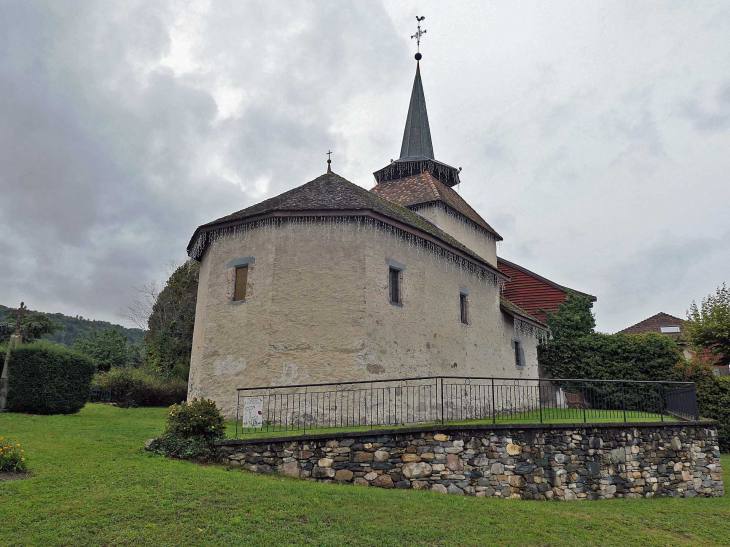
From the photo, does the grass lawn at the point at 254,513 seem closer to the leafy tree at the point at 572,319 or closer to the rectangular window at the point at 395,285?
the rectangular window at the point at 395,285

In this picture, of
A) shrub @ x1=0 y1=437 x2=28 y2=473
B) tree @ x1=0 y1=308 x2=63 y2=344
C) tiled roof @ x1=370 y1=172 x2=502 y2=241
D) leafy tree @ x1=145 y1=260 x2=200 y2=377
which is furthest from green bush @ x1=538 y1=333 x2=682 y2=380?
tree @ x1=0 y1=308 x2=63 y2=344

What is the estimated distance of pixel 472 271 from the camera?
61.2ft

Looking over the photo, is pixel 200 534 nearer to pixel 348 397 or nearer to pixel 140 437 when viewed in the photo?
pixel 140 437

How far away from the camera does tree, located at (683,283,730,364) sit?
2250 centimetres

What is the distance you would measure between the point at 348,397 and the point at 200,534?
22.6 feet

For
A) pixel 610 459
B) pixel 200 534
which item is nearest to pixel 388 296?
pixel 610 459

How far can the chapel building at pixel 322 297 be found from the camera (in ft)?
44.5

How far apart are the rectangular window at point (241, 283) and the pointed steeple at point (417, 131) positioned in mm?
16595

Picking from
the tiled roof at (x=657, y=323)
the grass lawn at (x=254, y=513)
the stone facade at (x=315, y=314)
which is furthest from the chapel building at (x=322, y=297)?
the tiled roof at (x=657, y=323)

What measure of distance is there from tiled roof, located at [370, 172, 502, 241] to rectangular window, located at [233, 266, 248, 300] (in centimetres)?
1126

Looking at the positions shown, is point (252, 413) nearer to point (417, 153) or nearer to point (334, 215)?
point (334, 215)

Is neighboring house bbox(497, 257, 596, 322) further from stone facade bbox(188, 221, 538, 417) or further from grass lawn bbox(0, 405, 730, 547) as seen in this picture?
grass lawn bbox(0, 405, 730, 547)

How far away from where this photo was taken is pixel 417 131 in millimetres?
30422

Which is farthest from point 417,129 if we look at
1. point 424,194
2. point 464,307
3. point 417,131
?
point 464,307
